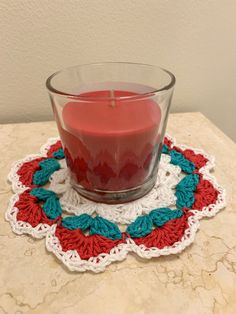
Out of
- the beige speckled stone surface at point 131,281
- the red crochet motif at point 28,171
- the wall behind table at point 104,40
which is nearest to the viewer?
the beige speckled stone surface at point 131,281

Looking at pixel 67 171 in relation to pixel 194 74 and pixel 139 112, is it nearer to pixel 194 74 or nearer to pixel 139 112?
pixel 139 112

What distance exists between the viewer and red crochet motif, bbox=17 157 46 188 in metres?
0.38

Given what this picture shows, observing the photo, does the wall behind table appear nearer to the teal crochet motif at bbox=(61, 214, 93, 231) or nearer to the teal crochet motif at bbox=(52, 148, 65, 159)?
the teal crochet motif at bbox=(52, 148, 65, 159)

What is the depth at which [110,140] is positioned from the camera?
1.02 ft

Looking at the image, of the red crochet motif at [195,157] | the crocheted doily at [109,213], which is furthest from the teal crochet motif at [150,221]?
the red crochet motif at [195,157]

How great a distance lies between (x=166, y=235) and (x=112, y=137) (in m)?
0.11

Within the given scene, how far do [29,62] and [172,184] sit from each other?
12.6 inches

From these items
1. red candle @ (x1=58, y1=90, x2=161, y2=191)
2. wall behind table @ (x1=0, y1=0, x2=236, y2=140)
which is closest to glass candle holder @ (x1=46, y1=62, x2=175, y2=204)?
red candle @ (x1=58, y1=90, x2=161, y2=191)

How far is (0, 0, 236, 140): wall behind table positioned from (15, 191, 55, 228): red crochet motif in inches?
10.1

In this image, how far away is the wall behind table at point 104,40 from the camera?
1.60ft

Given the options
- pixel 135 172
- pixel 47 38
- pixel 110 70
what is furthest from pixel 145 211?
pixel 47 38

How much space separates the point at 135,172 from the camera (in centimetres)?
35

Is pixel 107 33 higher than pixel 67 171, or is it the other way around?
pixel 107 33

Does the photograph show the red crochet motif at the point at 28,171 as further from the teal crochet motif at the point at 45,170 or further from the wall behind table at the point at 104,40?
the wall behind table at the point at 104,40
